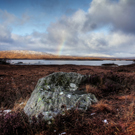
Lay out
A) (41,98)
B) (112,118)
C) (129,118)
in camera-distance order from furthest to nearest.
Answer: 1. (41,98)
2. (112,118)
3. (129,118)

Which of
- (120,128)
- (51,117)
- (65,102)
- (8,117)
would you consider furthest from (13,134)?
(120,128)

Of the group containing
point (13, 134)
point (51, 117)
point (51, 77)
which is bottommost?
point (13, 134)

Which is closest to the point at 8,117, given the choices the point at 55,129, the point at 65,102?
the point at 55,129

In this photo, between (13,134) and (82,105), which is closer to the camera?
(13,134)

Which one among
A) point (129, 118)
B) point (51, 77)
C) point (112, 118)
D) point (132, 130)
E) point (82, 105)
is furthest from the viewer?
point (51, 77)

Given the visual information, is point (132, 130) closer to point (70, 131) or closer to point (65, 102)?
point (70, 131)

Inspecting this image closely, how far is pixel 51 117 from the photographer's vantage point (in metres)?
2.88

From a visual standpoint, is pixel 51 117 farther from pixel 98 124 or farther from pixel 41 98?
pixel 98 124

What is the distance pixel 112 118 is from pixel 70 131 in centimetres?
123

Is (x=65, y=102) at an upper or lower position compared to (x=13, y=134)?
upper

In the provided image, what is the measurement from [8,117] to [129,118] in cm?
328

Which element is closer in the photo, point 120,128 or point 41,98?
point 120,128

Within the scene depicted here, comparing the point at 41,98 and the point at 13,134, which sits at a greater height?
the point at 41,98

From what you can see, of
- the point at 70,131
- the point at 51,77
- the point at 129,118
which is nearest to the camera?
the point at 70,131
